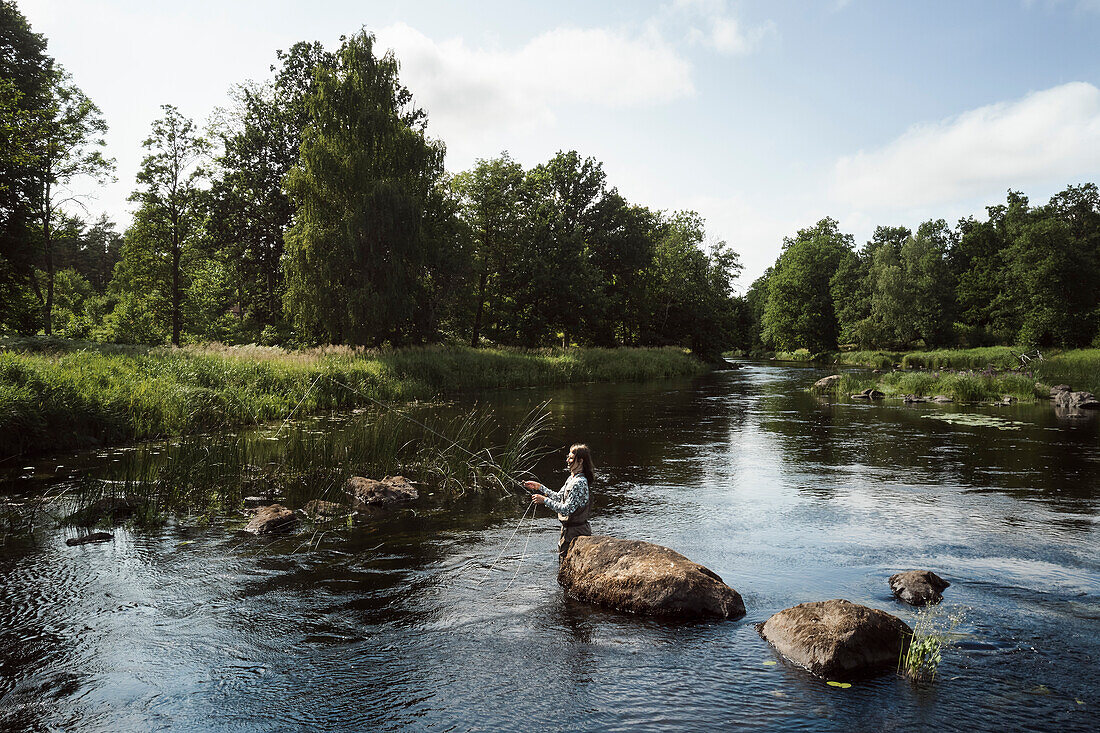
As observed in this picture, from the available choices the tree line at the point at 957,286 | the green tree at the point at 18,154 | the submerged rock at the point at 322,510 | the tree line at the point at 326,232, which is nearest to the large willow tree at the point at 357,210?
the tree line at the point at 326,232

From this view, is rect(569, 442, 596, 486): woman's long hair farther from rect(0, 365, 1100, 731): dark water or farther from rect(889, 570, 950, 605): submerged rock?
rect(889, 570, 950, 605): submerged rock

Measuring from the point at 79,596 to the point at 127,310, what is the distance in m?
45.5

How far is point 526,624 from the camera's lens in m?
6.64

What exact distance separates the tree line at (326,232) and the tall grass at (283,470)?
13705 millimetres

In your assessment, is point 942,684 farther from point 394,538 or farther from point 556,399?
point 556,399

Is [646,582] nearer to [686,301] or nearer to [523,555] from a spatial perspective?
[523,555]

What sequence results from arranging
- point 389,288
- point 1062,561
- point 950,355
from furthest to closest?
point 950,355 < point 389,288 < point 1062,561

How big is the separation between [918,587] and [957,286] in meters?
85.2

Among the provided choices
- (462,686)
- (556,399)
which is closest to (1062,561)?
(462,686)

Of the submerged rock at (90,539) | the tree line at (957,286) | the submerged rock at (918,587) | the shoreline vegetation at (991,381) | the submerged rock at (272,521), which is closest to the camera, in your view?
the submerged rock at (918,587)

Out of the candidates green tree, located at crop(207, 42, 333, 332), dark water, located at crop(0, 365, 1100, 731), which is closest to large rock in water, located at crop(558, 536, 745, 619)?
dark water, located at crop(0, 365, 1100, 731)

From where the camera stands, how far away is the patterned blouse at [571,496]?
7.73 meters

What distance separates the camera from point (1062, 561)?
28.5 feet

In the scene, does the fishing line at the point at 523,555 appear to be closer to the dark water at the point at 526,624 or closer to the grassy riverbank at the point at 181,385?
the dark water at the point at 526,624
